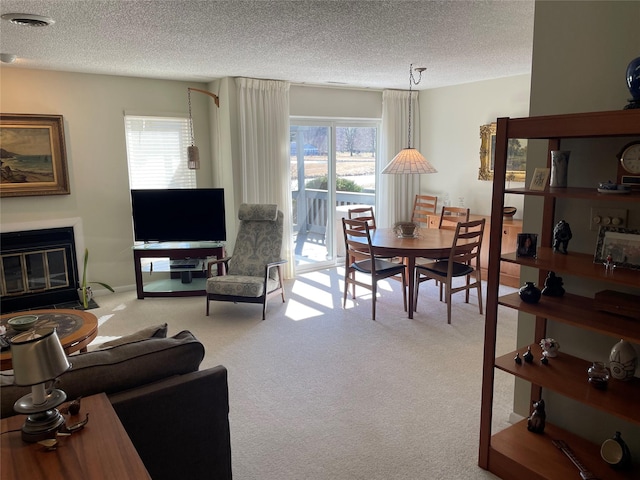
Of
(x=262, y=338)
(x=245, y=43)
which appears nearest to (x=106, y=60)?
(x=245, y=43)

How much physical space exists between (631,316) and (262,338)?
115 inches

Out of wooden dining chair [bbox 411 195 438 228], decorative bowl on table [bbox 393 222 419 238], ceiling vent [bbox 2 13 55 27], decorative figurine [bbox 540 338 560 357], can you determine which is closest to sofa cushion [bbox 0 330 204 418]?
decorative figurine [bbox 540 338 560 357]

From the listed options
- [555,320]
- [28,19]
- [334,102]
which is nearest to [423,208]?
[334,102]

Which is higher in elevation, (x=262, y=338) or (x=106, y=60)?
(x=106, y=60)

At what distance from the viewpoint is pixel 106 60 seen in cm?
443

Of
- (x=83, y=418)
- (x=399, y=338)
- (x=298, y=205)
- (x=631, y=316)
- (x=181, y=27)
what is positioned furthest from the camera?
(x=298, y=205)

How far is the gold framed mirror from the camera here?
576 centimetres

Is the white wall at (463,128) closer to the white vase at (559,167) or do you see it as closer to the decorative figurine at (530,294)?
the white vase at (559,167)

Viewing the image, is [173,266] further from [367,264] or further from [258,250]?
[367,264]

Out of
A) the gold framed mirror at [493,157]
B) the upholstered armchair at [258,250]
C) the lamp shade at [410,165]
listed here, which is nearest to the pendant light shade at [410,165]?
the lamp shade at [410,165]

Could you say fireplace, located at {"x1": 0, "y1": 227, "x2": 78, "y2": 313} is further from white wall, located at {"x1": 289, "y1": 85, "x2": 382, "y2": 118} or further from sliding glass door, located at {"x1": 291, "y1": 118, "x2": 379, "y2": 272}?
white wall, located at {"x1": 289, "y1": 85, "x2": 382, "y2": 118}

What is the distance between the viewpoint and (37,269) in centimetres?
505

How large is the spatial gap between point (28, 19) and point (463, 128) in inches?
205

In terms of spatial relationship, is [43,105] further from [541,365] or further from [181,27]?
[541,365]
